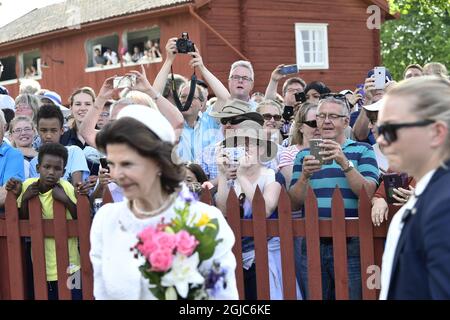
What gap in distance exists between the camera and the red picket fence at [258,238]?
182 inches

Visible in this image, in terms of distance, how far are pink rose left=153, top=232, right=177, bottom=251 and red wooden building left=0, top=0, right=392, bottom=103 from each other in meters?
19.9

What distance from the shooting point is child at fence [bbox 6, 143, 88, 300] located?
5.21 meters

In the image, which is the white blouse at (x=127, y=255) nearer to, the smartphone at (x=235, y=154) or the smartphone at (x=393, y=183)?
the smartphone at (x=393, y=183)

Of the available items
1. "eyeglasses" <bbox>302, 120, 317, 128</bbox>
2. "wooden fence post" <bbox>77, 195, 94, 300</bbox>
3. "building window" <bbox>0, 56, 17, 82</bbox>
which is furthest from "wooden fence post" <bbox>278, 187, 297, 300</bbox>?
"building window" <bbox>0, 56, 17, 82</bbox>

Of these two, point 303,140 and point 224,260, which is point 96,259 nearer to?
point 224,260

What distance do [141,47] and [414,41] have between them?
862 inches

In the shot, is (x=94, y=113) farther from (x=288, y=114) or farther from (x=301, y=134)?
(x=288, y=114)

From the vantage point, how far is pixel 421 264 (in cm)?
A: 243

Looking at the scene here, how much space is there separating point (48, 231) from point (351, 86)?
2359 centimetres

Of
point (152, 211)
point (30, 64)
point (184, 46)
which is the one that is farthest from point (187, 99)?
point (30, 64)

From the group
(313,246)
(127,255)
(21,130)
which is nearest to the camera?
(127,255)

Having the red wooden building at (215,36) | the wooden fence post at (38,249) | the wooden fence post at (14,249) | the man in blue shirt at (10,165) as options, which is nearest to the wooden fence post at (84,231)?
the wooden fence post at (38,249)

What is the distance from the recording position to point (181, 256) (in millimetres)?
2920
